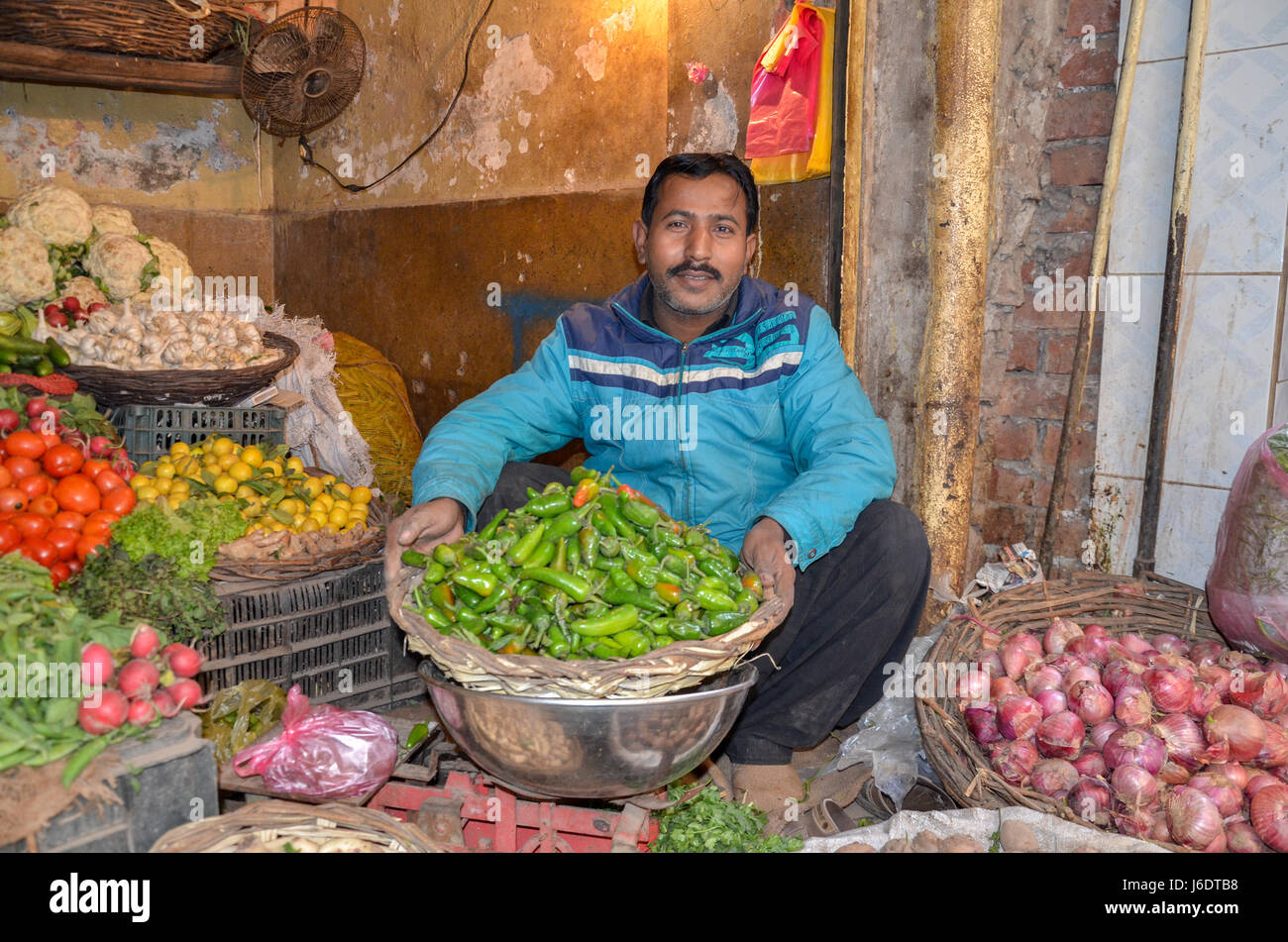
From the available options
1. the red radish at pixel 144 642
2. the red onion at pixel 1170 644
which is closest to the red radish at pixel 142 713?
the red radish at pixel 144 642

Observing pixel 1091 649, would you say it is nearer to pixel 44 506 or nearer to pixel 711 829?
pixel 711 829

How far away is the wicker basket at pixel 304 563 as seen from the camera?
3047 mm

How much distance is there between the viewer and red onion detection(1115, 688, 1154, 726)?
2.61 m

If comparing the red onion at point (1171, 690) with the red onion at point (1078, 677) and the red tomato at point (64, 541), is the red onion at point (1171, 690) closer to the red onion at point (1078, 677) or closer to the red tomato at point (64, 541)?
the red onion at point (1078, 677)

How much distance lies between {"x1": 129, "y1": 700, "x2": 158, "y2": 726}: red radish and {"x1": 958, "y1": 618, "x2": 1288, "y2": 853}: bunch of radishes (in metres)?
2.01

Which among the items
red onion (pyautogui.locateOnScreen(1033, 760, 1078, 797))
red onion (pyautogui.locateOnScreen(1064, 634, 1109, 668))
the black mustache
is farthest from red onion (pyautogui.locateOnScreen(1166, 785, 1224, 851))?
the black mustache

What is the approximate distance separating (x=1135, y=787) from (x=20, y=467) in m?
3.18

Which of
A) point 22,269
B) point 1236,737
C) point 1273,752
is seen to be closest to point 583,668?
point 1236,737

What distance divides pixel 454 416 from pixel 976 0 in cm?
217

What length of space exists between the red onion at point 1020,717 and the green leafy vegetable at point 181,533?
2.31m

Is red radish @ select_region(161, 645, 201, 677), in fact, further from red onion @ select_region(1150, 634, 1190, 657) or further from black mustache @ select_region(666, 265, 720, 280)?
red onion @ select_region(1150, 634, 1190, 657)
